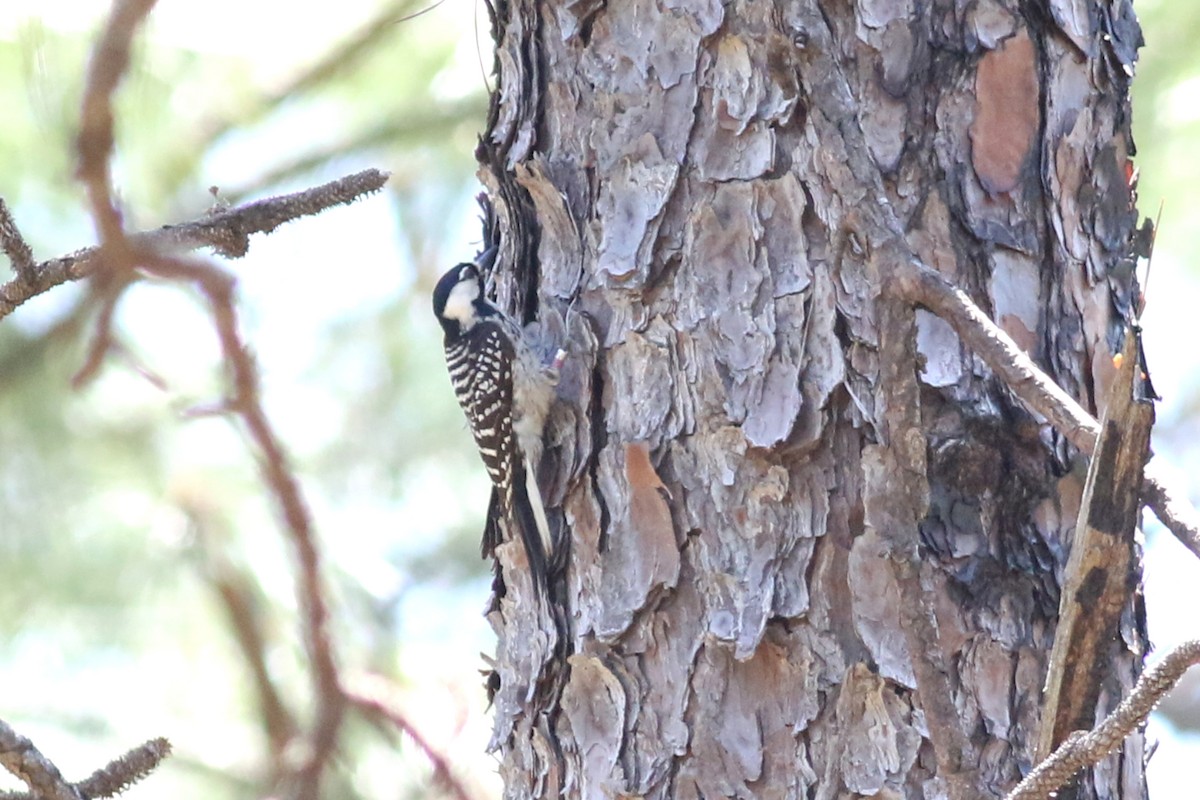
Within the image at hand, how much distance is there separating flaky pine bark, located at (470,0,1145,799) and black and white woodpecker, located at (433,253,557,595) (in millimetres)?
75

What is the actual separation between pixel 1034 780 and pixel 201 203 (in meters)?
3.06

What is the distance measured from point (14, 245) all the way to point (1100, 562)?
4.15 ft

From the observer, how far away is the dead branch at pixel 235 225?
67.1 inches

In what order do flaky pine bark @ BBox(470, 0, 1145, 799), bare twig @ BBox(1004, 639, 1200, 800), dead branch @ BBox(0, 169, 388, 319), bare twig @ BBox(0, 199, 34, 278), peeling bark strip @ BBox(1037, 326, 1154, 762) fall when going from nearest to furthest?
bare twig @ BBox(1004, 639, 1200, 800)
peeling bark strip @ BBox(1037, 326, 1154, 762)
bare twig @ BBox(0, 199, 34, 278)
dead branch @ BBox(0, 169, 388, 319)
flaky pine bark @ BBox(470, 0, 1145, 799)

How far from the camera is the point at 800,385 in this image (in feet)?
6.72

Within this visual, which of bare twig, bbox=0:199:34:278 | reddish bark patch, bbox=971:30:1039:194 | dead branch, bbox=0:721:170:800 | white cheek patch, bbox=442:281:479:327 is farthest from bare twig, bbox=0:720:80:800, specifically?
white cheek patch, bbox=442:281:479:327

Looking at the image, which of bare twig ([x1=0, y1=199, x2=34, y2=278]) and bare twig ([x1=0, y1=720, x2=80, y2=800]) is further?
bare twig ([x1=0, y1=199, x2=34, y2=278])

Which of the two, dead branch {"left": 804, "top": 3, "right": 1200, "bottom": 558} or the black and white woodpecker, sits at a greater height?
the black and white woodpecker

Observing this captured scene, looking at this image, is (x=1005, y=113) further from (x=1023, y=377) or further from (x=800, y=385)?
(x=1023, y=377)

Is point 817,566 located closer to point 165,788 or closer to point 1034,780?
point 1034,780

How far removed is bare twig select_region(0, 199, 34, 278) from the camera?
156 centimetres

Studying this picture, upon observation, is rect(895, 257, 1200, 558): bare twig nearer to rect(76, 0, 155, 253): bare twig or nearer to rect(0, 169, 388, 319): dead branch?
rect(0, 169, 388, 319): dead branch

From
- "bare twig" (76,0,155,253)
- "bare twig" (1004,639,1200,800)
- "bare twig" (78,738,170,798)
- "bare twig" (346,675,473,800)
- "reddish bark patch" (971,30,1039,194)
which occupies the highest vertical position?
"reddish bark patch" (971,30,1039,194)

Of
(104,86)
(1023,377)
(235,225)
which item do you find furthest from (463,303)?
(104,86)
